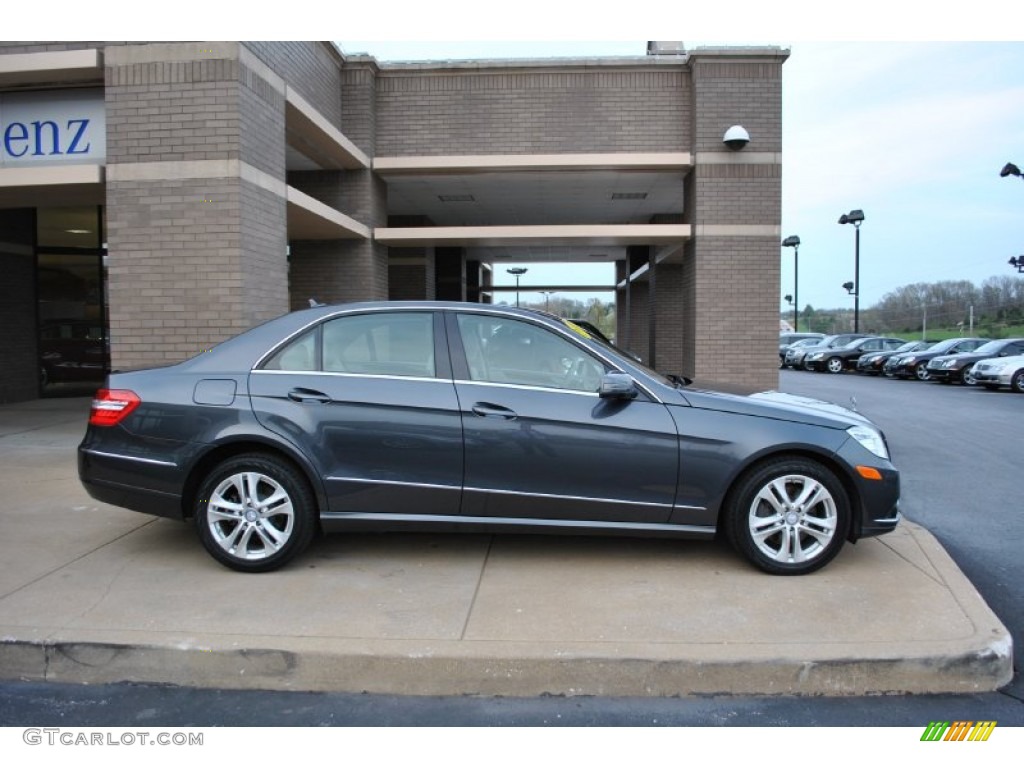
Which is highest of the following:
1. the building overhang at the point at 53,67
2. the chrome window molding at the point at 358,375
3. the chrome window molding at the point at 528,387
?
the building overhang at the point at 53,67

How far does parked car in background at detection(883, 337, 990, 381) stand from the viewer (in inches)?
974

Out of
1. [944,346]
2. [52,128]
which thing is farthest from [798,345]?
[52,128]

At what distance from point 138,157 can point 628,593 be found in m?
6.87

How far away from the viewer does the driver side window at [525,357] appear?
4.54 m

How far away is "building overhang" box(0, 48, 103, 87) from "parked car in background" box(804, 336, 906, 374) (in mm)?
28295

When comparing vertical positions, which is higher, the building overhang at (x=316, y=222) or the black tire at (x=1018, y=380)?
the building overhang at (x=316, y=222)

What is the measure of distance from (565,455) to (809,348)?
3115 centimetres

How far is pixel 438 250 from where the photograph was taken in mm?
17781

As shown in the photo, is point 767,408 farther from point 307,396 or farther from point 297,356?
point 297,356

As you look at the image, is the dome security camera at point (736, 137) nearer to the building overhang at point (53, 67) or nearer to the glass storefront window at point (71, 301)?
the building overhang at point (53, 67)

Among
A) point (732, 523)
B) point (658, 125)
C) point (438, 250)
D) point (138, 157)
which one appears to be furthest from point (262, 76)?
point (438, 250)

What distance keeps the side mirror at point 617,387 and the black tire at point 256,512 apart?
183 cm

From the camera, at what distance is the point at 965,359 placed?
73.5 ft

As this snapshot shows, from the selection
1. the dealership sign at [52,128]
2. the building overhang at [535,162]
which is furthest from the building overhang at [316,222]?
the dealership sign at [52,128]
